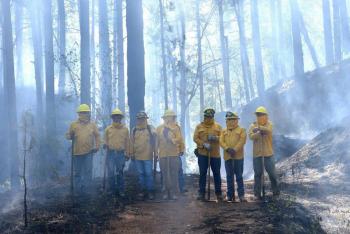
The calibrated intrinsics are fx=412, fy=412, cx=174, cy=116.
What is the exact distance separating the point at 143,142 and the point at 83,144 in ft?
4.86

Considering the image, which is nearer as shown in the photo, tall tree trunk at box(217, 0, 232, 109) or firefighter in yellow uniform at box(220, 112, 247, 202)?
firefighter in yellow uniform at box(220, 112, 247, 202)

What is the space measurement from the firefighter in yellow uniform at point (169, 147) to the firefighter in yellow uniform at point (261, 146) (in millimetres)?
1769

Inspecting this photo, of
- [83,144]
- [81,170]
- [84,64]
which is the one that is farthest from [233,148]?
[84,64]

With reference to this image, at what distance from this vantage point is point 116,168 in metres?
10.3

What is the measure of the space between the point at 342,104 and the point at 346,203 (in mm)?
10266

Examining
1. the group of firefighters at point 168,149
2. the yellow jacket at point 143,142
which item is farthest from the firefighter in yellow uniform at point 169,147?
the yellow jacket at point 143,142

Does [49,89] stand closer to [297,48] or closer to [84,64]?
[84,64]

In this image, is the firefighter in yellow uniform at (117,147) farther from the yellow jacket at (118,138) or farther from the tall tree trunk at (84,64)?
the tall tree trunk at (84,64)

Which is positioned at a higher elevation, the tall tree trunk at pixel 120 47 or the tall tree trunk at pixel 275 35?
the tall tree trunk at pixel 275 35

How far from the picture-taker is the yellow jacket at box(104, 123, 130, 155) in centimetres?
1020

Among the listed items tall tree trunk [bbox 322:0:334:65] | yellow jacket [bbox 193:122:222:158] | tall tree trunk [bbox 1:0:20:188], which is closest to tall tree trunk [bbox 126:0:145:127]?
yellow jacket [bbox 193:122:222:158]

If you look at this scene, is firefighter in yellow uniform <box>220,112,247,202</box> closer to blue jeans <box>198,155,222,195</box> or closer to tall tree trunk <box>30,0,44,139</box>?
blue jeans <box>198,155,222,195</box>

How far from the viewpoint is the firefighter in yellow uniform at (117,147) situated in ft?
33.4

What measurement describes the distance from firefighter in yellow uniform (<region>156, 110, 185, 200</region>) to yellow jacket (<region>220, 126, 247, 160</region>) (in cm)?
116
